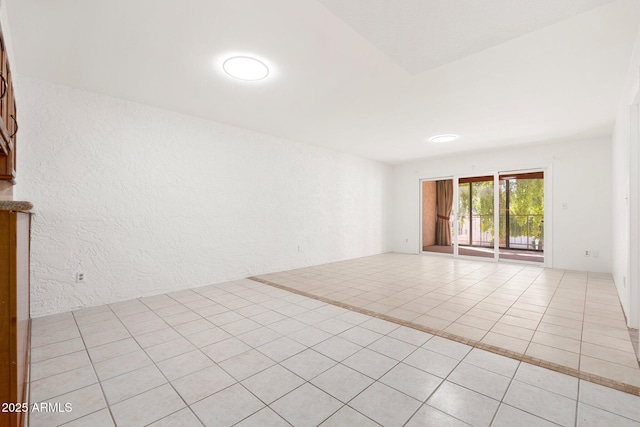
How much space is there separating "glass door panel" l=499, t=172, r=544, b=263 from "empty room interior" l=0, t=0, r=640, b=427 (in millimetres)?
1717

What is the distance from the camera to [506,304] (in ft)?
11.3

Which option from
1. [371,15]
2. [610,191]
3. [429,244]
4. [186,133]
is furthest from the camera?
[429,244]

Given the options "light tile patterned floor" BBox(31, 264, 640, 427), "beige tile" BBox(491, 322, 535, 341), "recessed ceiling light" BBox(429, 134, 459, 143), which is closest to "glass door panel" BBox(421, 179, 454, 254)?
"recessed ceiling light" BBox(429, 134, 459, 143)

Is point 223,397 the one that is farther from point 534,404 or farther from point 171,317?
point 534,404

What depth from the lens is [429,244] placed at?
9.79 metres

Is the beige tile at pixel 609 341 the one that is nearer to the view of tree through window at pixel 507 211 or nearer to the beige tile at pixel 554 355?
the beige tile at pixel 554 355

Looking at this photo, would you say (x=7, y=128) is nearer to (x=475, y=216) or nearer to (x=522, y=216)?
(x=522, y=216)

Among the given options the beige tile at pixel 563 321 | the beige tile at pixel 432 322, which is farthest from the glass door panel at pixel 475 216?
the beige tile at pixel 432 322

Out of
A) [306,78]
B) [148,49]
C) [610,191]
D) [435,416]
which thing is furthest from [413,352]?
[610,191]

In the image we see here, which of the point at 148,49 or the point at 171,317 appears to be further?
the point at 171,317

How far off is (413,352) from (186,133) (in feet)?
13.3

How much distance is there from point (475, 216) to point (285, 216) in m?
6.73

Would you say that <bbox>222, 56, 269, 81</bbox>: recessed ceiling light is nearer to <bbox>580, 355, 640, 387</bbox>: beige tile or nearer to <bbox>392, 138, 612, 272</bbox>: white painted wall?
<bbox>580, 355, 640, 387</bbox>: beige tile

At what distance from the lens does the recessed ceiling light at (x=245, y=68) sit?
8.89 ft
